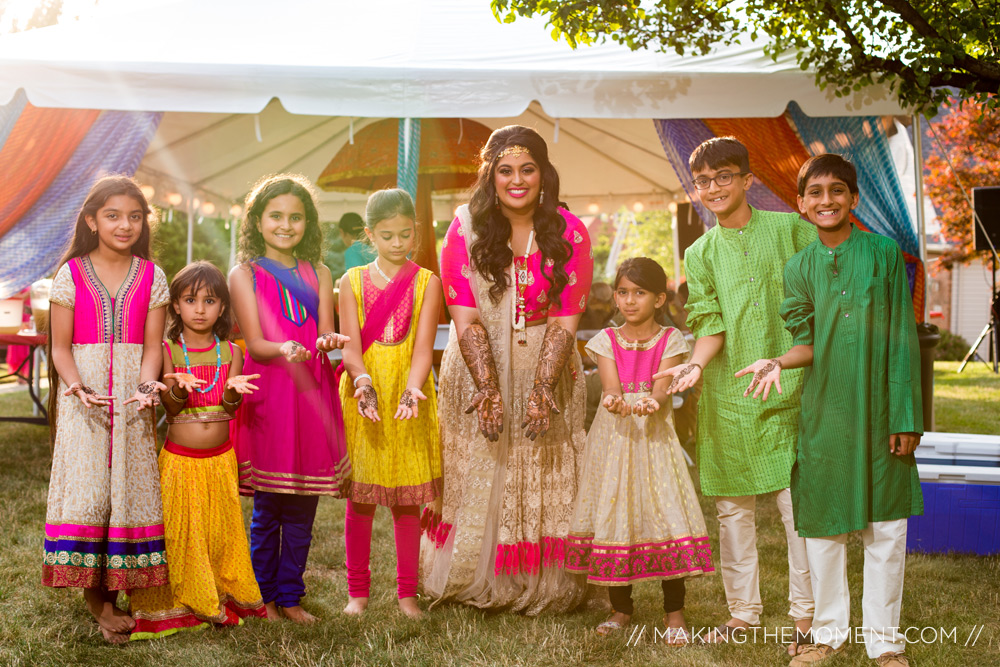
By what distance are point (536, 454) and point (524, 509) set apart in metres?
0.22

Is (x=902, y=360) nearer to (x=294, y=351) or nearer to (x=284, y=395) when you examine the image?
(x=294, y=351)

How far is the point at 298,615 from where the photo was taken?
10.2 feet

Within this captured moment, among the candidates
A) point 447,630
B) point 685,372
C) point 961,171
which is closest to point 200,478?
point 447,630

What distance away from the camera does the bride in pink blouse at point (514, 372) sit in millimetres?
3045

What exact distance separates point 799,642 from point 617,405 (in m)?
1.00

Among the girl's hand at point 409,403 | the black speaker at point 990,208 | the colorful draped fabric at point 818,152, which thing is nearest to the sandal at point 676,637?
the girl's hand at point 409,403

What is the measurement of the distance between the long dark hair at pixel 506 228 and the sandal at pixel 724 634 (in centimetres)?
131

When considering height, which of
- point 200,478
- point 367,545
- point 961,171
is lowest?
point 367,545

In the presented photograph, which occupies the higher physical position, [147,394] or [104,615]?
[147,394]

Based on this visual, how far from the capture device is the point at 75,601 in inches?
127

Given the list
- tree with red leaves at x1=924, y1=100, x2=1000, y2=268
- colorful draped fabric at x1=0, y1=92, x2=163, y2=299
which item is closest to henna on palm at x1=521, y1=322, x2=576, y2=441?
colorful draped fabric at x1=0, y1=92, x2=163, y2=299

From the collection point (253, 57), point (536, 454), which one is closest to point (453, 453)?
point (536, 454)

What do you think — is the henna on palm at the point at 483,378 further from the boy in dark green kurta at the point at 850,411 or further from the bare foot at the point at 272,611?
the bare foot at the point at 272,611

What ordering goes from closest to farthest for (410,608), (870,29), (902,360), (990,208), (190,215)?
(902,360), (410,608), (870,29), (190,215), (990,208)
